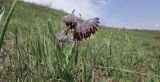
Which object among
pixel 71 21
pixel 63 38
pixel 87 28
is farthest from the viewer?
pixel 63 38

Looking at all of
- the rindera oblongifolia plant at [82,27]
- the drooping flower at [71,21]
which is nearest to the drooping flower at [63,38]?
the rindera oblongifolia plant at [82,27]

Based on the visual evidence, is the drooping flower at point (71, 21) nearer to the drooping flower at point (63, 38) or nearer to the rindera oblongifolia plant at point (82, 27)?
the rindera oblongifolia plant at point (82, 27)

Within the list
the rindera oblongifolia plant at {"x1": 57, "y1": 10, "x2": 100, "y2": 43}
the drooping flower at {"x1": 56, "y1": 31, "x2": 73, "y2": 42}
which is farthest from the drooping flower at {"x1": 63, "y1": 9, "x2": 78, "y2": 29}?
the drooping flower at {"x1": 56, "y1": 31, "x2": 73, "y2": 42}

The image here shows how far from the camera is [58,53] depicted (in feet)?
14.3

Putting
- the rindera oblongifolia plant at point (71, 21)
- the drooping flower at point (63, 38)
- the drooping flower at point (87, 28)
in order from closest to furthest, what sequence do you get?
the drooping flower at point (87, 28) → the rindera oblongifolia plant at point (71, 21) → the drooping flower at point (63, 38)

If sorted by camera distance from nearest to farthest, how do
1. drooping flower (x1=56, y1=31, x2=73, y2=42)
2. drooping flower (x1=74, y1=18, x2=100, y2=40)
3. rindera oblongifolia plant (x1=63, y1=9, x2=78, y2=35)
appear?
drooping flower (x1=74, y1=18, x2=100, y2=40) < rindera oblongifolia plant (x1=63, y1=9, x2=78, y2=35) < drooping flower (x1=56, y1=31, x2=73, y2=42)

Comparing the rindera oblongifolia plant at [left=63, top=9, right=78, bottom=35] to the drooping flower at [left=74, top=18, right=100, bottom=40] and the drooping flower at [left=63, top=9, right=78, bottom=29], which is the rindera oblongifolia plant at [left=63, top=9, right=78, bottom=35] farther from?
the drooping flower at [left=74, top=18, right=100, bottom=40]

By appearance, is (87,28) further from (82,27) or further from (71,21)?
(71,21)

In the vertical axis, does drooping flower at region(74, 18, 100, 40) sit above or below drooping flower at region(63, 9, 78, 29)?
below

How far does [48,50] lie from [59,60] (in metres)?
0.47

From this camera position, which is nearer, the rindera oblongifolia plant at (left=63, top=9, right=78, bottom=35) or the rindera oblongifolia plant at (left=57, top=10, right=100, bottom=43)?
the rindera oblongifolia plant at (left=57, top=10, right=100, bottom=43)

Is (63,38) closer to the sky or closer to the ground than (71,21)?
closer to the ground

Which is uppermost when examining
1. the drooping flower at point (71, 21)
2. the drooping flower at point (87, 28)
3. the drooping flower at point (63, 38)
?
the drooping flower at point (71, 21)

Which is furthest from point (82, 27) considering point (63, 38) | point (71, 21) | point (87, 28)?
point (63, 38)
